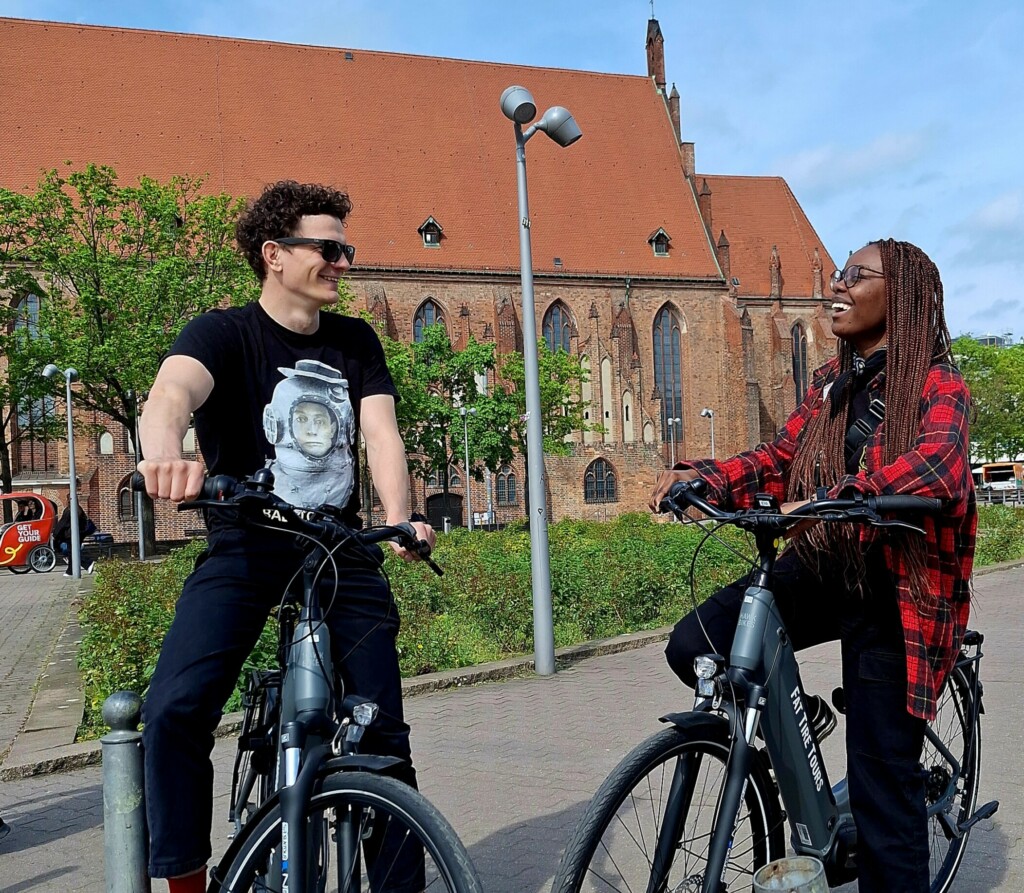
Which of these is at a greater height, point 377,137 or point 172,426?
point 377,137

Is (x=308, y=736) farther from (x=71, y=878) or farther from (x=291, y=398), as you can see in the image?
(x=71, y=878)

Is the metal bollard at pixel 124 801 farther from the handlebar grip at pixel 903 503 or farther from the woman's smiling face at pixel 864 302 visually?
the woman's smiling face at pixel 864 302

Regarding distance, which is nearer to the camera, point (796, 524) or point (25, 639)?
point (796, 524)

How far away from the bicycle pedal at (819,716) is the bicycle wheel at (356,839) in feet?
3.61

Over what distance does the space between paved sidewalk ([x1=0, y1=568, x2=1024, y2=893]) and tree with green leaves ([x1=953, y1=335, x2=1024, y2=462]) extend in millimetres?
58771

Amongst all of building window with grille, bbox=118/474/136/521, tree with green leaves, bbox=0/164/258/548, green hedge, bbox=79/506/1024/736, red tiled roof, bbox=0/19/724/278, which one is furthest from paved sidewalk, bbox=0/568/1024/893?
red tiled roof, bbox=0/19/724/278

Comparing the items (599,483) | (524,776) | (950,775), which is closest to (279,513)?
(950,775)

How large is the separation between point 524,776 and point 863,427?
2.84 metres

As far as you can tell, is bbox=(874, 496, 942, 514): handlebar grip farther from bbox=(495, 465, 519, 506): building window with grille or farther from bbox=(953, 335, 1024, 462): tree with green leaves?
bbox=(953, 335, 1024, 462): tree with green leaves

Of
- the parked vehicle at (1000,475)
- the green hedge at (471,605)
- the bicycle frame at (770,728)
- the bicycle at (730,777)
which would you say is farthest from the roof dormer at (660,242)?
the bicycle frame at (770,728)

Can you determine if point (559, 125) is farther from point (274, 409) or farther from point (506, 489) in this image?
point (506, 489)

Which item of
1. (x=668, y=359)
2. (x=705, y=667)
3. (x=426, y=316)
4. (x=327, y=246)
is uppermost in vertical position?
(x=426, y=316)

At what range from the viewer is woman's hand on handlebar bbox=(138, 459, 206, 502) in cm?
207

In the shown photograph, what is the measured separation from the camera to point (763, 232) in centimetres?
5400
